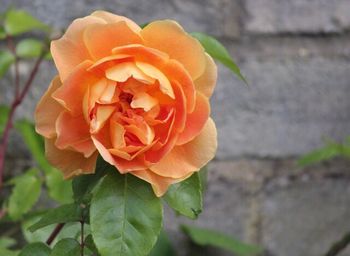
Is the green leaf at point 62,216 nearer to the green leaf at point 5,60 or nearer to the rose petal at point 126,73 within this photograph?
the rose petal at point 126,73

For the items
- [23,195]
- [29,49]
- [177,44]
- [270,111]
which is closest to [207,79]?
[177,44]

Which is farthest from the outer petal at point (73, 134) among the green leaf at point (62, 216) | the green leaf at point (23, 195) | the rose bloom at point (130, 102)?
the green leaf at point (23, 195)

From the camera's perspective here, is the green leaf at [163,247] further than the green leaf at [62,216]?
Yes

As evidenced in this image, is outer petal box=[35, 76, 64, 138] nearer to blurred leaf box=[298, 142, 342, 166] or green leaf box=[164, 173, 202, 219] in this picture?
green leaf box=[164, 173, 202, 219]

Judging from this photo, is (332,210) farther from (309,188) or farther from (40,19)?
(40,19)

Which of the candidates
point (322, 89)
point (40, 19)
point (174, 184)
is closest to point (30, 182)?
point (40, 19)

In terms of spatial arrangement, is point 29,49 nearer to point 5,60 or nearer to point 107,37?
point 5,60
